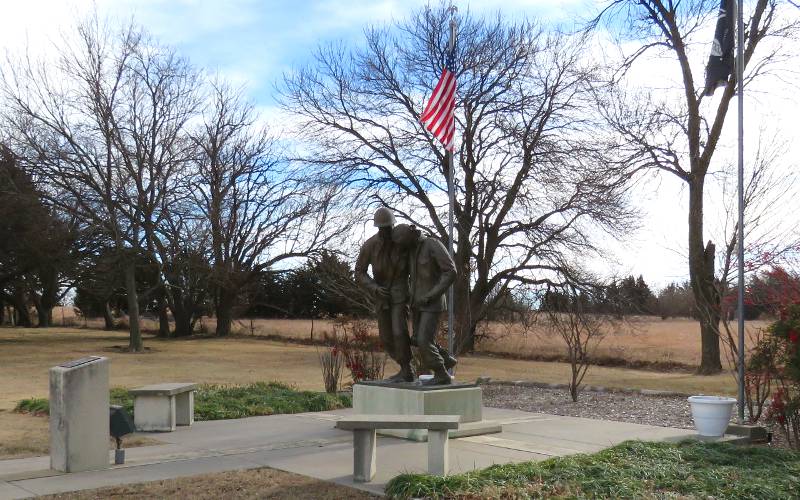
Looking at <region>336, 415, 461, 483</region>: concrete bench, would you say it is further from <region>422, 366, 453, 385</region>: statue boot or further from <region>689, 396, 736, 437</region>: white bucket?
<region>689, 396, 736, 437</region>: white bucket

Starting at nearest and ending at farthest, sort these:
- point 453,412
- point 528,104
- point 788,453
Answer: point 788,453
point 453,412
point 528,104

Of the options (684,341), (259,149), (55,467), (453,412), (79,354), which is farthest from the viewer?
(259,149)

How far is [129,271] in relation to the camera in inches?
1347

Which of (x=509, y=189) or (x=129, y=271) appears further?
(x=129, y=271)

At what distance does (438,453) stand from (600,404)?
7.54 meters

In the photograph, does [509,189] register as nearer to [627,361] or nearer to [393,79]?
[393,79]

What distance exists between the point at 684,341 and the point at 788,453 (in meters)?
26.9

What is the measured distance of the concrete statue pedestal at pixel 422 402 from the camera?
30.5 ft

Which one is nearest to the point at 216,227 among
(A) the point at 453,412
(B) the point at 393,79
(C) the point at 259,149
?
(C) the point at 259,149

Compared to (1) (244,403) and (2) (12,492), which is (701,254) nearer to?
(1) (244,403)

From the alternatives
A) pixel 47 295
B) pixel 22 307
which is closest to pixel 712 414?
pixel 47 295

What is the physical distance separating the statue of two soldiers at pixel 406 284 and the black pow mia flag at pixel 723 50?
5.73m

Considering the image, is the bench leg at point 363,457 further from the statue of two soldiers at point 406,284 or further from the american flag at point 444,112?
the american flag at point 444,112

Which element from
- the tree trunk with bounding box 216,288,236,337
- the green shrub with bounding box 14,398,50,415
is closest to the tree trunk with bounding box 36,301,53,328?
the tree trunk with bounding box 216,288,236,337
